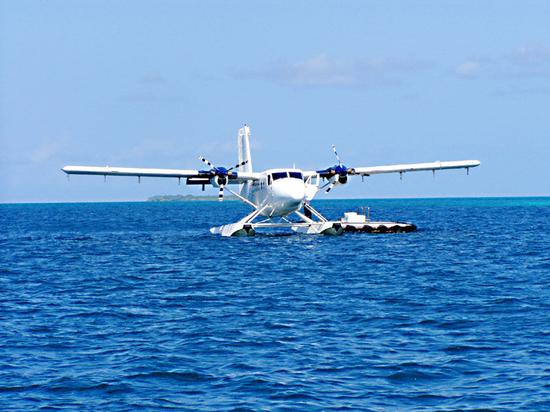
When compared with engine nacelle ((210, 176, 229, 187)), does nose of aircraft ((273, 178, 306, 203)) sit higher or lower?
lower

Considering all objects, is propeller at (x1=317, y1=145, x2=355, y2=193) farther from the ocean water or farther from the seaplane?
the ocean water

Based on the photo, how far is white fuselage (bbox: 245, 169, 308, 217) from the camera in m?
53.3

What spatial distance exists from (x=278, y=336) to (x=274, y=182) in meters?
35.0

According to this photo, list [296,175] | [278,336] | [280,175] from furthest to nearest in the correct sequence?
[296,175]
[280,175]
[278,336]

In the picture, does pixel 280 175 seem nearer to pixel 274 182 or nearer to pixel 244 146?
pixel 274 182

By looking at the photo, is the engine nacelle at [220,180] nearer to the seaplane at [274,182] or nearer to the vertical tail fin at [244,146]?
the seaplane at [274,182]

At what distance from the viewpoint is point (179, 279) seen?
32531 millimetres

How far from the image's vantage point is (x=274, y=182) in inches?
2126

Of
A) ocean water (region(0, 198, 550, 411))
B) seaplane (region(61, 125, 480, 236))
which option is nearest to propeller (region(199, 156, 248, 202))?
seaplane (region(61, 125, 480, 236))

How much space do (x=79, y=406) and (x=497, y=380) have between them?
25.4 ft

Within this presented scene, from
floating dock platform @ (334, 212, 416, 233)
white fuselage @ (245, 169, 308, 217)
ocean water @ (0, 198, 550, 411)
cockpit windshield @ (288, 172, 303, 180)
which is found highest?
cockpit windshield @ (288, 172, 303, 180)

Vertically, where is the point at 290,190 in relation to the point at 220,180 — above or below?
below

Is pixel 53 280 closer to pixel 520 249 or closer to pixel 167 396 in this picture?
pixel 167 396

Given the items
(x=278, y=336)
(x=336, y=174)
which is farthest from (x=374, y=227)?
(x=278, y=336)
